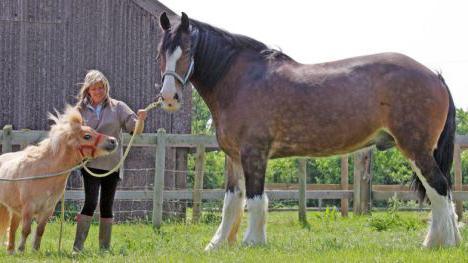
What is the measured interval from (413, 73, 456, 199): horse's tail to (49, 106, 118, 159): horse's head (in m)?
3.35

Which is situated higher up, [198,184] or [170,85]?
[170,85]

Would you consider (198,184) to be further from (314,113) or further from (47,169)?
(314,113)

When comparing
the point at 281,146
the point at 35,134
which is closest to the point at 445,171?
the point at 281,146

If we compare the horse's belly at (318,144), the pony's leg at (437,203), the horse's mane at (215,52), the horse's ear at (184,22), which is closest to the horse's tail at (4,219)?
the horse's mane at (215,52)

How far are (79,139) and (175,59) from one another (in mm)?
1356

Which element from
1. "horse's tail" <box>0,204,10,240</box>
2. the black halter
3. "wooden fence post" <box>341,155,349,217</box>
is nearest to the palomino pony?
"horse's tail" <box>0,204,10,240</box>

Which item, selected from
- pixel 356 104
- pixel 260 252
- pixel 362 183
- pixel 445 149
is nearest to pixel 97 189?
pixel 260 252

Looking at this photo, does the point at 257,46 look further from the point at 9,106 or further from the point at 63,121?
the point at 9,106

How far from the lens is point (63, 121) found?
7.35 m

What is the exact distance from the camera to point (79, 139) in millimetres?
7227

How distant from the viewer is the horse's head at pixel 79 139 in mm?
7160

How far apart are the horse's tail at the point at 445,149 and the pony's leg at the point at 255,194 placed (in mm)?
1707

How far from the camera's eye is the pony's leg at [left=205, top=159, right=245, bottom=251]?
24.2ft

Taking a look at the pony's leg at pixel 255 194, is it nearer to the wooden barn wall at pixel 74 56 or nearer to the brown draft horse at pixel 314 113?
the brown draft horse at pixel 314 113
